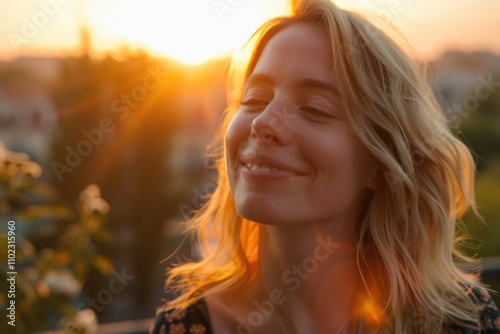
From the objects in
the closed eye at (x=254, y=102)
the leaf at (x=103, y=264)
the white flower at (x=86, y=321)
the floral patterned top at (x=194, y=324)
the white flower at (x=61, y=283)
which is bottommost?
the white flower at (x=86, y=321)

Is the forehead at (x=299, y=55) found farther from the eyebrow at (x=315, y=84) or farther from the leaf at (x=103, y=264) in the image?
Answer: the leaf at (x=103, y=264)

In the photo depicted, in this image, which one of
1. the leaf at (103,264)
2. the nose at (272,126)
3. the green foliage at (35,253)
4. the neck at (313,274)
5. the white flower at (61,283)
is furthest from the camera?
the leaf at (103,264)

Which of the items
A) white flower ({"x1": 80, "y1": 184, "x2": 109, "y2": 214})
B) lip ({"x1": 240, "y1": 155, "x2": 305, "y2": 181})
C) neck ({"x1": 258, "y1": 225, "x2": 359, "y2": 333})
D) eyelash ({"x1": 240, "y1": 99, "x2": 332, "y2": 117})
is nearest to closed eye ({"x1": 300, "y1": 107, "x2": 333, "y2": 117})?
eyelash ({"x1": 240, "y1": 99, "x2": 332, "y2": 117})

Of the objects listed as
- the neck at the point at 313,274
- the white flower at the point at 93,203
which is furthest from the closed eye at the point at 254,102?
the white flower at the point at 93,203

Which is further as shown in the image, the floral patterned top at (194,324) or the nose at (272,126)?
the floral patterned top at (194,324)

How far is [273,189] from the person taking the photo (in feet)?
3.83

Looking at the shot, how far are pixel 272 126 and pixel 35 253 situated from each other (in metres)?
1.00

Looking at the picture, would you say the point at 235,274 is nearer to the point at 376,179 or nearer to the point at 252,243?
the point at 252,243

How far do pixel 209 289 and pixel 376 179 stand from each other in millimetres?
493

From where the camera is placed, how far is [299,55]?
1216 mm

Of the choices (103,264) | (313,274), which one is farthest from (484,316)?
(103,264)

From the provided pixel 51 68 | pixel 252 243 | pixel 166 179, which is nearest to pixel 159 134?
pixel 166 179

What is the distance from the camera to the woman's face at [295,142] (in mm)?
1168

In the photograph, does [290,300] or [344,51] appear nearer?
[344,51]
